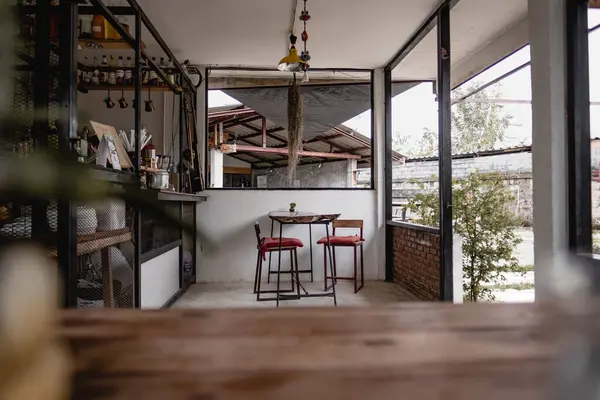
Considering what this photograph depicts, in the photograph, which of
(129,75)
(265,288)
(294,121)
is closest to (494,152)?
(294,121)

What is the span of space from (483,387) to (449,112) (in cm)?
378

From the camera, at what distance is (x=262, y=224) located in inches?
210

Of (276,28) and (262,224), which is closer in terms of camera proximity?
(276,28)

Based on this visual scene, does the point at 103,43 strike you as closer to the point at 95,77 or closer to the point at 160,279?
the point at 95,77

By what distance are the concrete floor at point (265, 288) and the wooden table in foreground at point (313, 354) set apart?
12.0 ft

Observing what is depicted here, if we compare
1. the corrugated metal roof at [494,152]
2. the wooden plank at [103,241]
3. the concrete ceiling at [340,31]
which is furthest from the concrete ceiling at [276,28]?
the wooden plank at [103,241]

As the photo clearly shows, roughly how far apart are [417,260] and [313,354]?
4.38 meters

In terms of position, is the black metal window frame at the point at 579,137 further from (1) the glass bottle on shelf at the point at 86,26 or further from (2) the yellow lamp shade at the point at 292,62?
(1) the glass bottle on shelf at the point at 86,26

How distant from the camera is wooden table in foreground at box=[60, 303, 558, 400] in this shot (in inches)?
11.5

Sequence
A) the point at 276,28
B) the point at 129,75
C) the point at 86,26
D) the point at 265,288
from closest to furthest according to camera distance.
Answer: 1. the point at 86,26
2. the point at 129,75
3. the point at 276,28
4. the point at 265,288

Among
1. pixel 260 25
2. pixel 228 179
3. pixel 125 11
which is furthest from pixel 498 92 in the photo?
pixel 125 11

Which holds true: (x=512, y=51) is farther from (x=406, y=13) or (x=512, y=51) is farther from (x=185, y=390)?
(x=185, y=390)

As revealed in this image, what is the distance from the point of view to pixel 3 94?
0.25 m

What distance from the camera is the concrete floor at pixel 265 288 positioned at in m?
4.20
